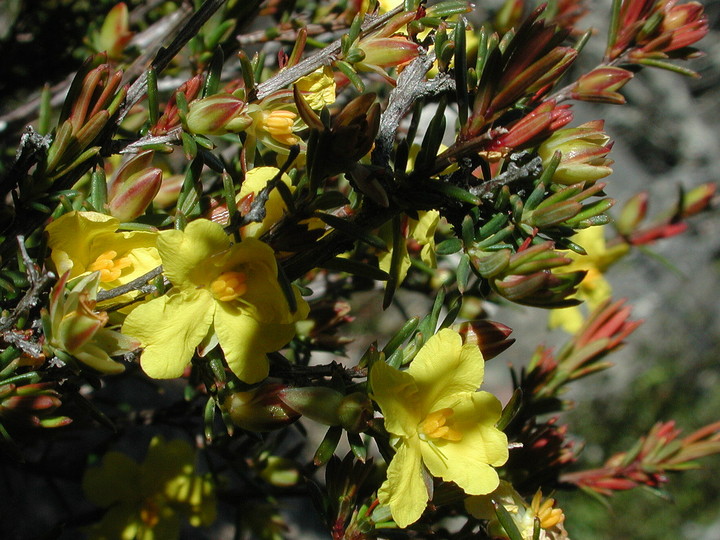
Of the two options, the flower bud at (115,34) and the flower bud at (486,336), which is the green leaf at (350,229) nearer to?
the flower bud at (486,336)

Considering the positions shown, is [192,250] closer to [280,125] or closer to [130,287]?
[130,287]

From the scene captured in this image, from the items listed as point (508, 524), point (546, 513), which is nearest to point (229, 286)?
point (508, 524)

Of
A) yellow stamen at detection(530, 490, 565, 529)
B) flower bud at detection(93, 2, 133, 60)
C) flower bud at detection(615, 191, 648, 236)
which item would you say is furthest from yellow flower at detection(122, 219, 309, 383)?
flower bud at detection(615, 191, 648, 236)

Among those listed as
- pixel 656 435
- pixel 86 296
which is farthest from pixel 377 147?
pixel 656 435

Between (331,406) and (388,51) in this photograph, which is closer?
(331,406)

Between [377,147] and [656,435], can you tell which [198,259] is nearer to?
[377,147]

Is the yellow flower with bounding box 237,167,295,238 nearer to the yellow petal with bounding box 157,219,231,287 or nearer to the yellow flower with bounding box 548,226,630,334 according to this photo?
the yellow petal with bounding box 157,219,231,287

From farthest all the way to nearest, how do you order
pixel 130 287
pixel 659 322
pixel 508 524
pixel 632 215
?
1. pixel 659 322
2. pixel 632 215
3. pixel 508 524
4. pixel 130 287
